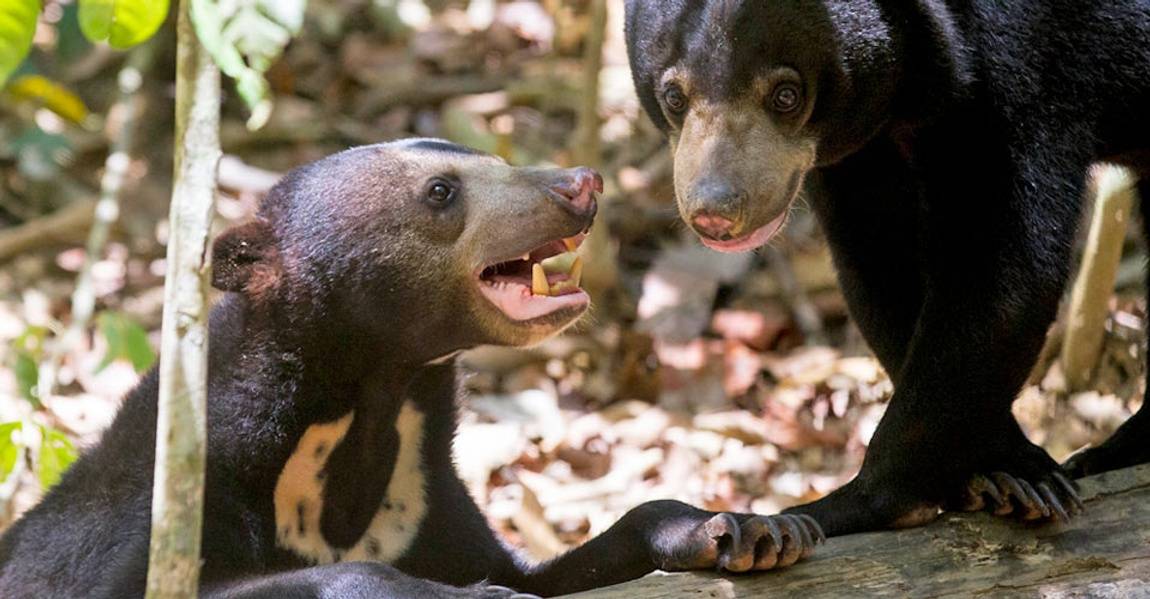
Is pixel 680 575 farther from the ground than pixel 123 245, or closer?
farther from the ground

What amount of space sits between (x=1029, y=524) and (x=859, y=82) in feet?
4.48

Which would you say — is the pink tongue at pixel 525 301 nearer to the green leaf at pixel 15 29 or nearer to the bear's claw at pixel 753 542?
the bear's claw at pixel 753 542

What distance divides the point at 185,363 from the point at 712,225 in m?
1.92

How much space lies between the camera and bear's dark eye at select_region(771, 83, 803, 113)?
4.79 metres

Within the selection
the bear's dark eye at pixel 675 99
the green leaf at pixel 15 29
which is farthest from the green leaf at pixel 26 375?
the bear's dark eye at pixel 675 99

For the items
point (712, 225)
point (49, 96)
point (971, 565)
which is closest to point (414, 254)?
point (712, 225)

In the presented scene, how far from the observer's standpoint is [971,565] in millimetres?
4320

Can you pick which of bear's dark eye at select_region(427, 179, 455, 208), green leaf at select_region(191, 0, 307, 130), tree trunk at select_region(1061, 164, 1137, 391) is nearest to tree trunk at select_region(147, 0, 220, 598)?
green leaf at select_region(191, 0, 307, 130)

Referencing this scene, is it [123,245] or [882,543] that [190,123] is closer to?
[882,543]

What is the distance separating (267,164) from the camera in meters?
9.74

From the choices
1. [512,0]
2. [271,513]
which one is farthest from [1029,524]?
[512,0]

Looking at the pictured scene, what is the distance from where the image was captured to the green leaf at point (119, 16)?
11.2ft

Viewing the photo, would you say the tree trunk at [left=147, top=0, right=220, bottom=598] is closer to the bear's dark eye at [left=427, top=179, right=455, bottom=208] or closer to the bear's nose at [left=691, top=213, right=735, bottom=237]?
the bear's dark eye at [left=427, top=179, right=455, bottom=208]

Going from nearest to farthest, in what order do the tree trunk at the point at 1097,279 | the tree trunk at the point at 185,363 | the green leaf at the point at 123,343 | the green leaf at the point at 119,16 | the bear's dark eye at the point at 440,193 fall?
the tree trunk at the point at 185,363 < the green leaf at the point at 119,16 < the bear's dark eye at the point at 440,193 < the green leaf at the point at 123,343 < the tree trunk at the point at 1097,279
